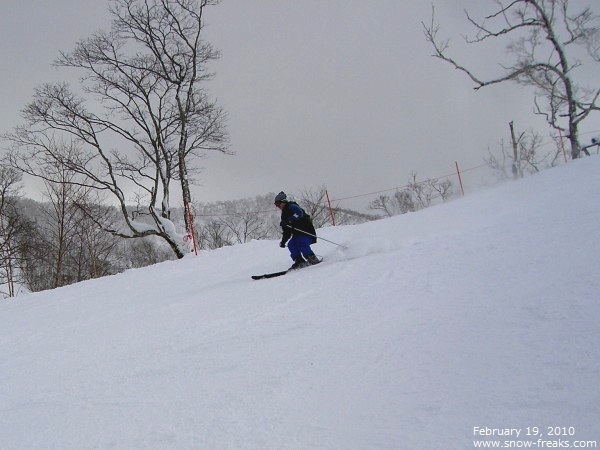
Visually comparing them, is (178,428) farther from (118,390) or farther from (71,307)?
(71,307)

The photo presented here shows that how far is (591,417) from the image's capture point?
1998mm

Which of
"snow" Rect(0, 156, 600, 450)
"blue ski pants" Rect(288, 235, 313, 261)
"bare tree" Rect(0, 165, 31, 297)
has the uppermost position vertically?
"bare tree" Rect(0, 165, 31, 297)

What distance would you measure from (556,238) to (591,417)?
12.4 ft

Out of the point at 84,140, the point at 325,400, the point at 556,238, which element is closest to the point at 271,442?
the point at 325,400

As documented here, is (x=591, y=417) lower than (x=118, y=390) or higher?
lower

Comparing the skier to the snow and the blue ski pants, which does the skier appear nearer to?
the blue ski pants

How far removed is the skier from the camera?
311 inches

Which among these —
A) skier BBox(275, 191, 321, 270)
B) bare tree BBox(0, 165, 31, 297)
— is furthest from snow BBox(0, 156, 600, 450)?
bare tree BBox(0, 165, 31, 297)

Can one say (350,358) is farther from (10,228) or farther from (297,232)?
(10,228)

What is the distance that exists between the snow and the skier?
3.98 ft

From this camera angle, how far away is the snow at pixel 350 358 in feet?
7.62

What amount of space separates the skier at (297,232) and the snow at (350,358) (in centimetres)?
121

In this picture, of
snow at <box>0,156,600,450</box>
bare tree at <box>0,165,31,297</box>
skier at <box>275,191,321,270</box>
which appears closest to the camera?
snow at <box>0,156,600,450</box>

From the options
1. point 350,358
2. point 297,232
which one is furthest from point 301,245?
point 350,358
